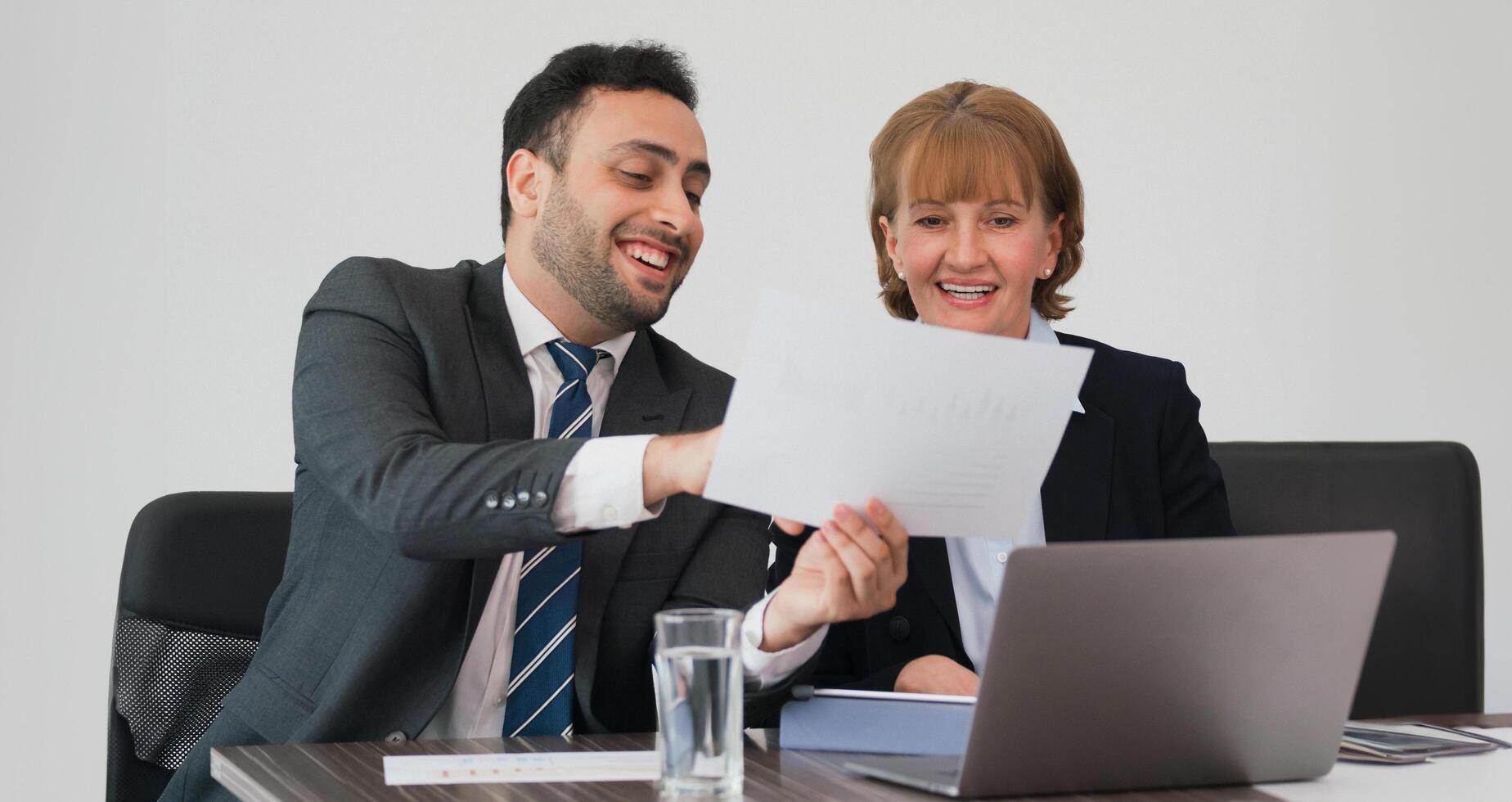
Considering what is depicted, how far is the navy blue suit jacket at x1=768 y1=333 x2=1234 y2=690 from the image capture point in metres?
1.80

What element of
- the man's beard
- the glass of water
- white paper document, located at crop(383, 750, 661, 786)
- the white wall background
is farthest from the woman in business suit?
the white wall background

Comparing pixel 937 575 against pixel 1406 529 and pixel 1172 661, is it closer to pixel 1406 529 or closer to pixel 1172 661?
pixel 1406 529

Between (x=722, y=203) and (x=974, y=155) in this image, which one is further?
(x=722, y=203)

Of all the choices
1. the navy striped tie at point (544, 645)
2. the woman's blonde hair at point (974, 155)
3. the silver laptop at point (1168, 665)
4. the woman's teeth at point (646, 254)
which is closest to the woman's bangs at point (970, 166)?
the woman's blonde hair at point (974, 155)

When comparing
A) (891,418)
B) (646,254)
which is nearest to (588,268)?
(646,254)

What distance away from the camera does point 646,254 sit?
5.86 ft

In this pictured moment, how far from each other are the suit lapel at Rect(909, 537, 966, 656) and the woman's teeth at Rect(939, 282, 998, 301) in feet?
1.15

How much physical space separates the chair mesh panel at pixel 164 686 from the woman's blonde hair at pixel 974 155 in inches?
41.7

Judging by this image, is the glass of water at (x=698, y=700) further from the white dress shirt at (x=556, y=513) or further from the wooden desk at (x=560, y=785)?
the white dress shirt at (x=556, y=513)

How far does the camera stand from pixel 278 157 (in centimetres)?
268

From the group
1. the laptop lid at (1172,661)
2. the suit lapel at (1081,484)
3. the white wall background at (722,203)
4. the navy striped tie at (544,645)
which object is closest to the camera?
the laptop lid at (1172,661)

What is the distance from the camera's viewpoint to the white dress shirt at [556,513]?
4.30 feet

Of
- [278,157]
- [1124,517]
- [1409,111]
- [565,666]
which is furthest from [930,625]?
[1409,111]

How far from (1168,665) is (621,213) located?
37.4 inches
